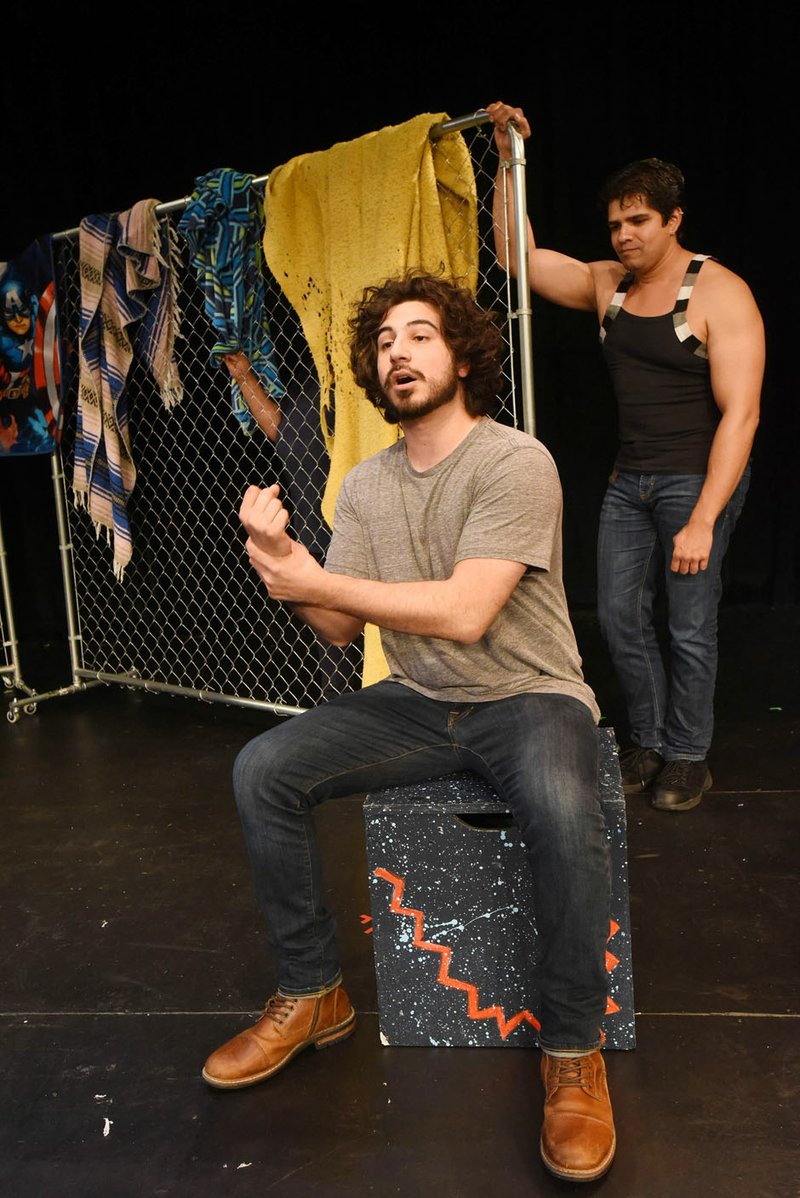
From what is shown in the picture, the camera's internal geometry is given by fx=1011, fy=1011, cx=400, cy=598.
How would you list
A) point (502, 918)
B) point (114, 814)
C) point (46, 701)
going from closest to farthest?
1. point (502, 918)
2. point (114, 814)
3. point (46, 701)

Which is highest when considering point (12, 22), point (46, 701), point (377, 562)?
point (12, 22)

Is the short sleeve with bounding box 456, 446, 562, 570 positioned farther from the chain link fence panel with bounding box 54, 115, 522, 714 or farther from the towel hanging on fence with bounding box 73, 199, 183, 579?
the towel hanging on fence with bounding box 73, 199, 183, 579

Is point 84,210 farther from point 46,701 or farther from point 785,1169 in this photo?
point 785,1169

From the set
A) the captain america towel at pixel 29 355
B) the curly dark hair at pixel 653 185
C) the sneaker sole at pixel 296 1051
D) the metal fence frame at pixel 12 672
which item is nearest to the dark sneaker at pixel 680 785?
the sneaker sole at pixel 296 1051

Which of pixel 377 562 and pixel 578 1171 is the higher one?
pixel 377 562

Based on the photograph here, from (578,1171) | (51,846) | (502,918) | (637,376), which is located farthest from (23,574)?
(578,1171)

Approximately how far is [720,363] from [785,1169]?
5.87ft

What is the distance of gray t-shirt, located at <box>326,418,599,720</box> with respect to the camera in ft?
5.56

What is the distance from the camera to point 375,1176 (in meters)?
1.45

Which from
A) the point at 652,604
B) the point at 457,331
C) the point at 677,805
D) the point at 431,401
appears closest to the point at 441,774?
the point at 431,401

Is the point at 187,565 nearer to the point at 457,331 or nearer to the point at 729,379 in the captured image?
the point at 729,379

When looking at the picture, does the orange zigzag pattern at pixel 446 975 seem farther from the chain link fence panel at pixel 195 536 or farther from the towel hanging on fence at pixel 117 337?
the towel hanging on fence at pixel 117 337

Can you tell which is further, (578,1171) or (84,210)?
(84,210)

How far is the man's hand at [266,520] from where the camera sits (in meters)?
1.51
